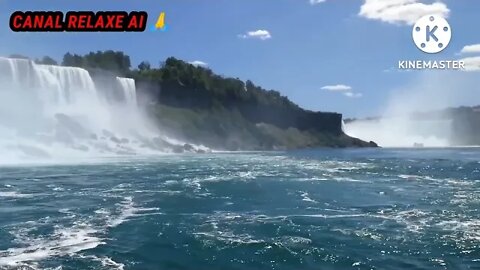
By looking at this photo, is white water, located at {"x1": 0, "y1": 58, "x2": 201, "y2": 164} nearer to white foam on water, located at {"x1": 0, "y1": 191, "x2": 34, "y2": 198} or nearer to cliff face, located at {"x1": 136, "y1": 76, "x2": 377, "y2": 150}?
cliff face, located at {"x1": 136, "y1": 76, "x2": 377, "y2": 150}

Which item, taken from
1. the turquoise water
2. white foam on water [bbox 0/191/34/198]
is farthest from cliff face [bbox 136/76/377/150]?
the turquoise water

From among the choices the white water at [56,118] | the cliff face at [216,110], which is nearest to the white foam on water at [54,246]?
the white water at [56,118]

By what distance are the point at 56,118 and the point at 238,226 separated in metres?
69.2

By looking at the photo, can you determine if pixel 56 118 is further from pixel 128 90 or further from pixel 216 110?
pixel 216 110

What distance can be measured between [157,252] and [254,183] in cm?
1984

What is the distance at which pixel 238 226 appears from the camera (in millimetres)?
18750

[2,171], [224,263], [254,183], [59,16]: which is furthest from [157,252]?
[2,171]

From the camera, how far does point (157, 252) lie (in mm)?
15109

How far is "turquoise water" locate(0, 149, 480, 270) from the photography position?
14.1m

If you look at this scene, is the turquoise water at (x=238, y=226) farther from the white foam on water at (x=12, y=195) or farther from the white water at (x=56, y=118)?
the white water at (x=56, y=118)

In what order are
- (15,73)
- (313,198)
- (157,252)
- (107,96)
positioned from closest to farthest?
1. (157,252)
2. (313,198)
3. (15,73)
4. (107,96)

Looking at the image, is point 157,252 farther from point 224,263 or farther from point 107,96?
point 107,96

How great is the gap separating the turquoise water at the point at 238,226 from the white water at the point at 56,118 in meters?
34.8

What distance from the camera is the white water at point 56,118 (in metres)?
69.6
